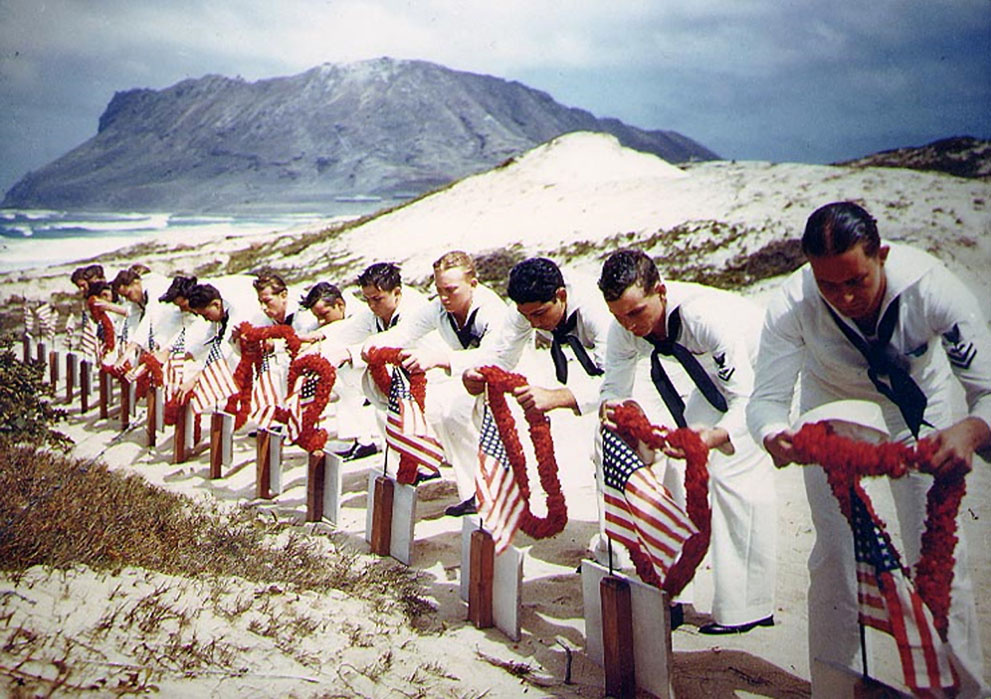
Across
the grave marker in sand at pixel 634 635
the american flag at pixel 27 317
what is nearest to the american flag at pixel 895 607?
the grave marker in sand at pixel 634 635

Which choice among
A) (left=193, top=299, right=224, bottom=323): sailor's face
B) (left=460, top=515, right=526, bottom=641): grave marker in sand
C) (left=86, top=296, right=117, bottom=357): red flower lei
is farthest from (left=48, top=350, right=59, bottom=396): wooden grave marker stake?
(left=460, top=515, right=526, bottom=641): grave marker in sand

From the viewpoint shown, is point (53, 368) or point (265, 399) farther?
point (53, 368)

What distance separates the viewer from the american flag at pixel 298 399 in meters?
5.99

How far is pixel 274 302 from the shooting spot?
7594mm

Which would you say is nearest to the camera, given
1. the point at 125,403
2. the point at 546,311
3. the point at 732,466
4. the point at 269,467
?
the point at 732,466

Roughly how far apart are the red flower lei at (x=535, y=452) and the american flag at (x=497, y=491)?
1.4 inches

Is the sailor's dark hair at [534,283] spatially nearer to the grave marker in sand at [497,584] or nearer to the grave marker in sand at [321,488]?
the grave marker in sand at [497,584]

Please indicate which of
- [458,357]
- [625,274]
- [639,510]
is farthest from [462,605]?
[625,274]

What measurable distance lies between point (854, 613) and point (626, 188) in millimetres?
26191

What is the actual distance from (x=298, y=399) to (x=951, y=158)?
80.7ft

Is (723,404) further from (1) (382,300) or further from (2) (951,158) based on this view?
(2) (951,158)

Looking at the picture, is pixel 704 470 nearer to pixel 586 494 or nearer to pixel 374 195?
pixel 586 494

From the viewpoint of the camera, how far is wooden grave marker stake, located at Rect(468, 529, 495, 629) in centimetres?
391

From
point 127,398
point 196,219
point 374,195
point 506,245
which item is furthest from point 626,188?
point 374,195
